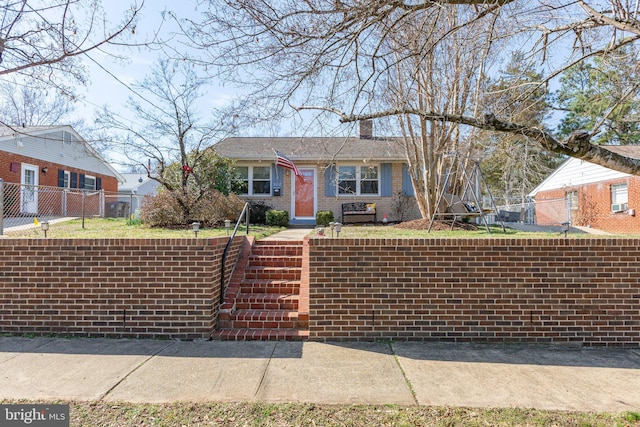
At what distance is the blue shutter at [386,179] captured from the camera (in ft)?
44.3

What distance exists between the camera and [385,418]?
2.76 metres

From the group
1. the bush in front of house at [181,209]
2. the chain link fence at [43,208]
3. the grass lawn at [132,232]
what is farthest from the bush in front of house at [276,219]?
the chain link fence at [43,208]

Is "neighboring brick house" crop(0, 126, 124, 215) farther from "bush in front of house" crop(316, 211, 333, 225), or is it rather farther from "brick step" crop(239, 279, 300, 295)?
"brick step" crop(239, 279, 300, 295)

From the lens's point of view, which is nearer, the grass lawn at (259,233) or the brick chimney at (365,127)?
the brick chimney at (365,127)

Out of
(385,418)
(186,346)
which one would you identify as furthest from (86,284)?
(385,418)

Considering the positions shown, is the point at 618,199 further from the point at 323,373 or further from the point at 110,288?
the point at 110,288

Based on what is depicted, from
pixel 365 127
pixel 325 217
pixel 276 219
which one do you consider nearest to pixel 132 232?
pixel 276 219

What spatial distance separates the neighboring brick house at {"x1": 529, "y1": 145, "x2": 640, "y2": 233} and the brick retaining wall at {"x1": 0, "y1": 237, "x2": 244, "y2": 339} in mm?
13430

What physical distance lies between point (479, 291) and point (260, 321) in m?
2.79

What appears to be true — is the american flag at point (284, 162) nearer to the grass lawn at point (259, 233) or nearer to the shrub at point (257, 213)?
the shrub at point (257, 213)

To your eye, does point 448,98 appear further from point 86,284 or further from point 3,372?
point 3,372

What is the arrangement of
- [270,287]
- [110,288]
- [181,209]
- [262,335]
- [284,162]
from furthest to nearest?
1. [284,162]
2. [181,209]
3. [270,287]
4. [110,288]
5. [262,335]

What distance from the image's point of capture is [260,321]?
4.68 m

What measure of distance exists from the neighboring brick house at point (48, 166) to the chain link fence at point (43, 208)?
33 millimetres
